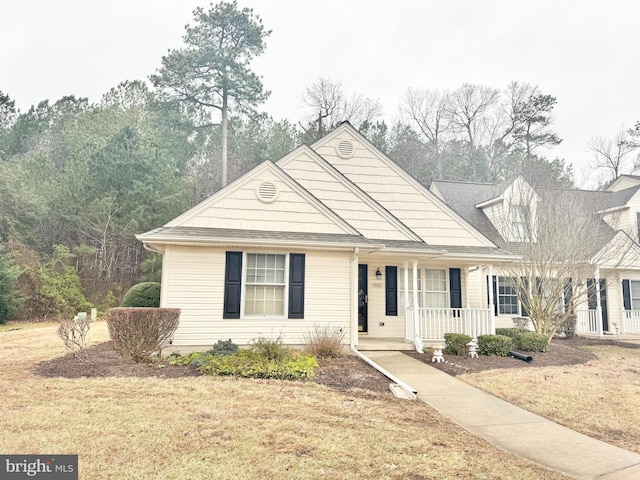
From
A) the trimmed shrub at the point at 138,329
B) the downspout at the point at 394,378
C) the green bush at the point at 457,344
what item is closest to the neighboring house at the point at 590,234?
the green bush at the point at 457,344

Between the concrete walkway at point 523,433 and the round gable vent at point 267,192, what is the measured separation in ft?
16.2

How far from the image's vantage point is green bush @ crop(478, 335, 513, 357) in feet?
33.0

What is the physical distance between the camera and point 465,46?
2322cm

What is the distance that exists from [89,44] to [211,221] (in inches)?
954

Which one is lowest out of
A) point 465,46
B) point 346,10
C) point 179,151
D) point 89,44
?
point 179,151

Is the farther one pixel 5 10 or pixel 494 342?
pixel 5 10

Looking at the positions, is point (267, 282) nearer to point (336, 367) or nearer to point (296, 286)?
point (296, 286)

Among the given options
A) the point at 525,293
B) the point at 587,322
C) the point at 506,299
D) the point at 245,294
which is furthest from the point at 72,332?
the point at 587,322

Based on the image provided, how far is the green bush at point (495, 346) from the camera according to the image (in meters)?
10.1

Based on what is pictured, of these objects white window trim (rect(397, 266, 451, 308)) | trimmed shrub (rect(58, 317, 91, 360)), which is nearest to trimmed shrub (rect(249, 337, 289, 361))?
trimmed shrub (rect(58, 317, 91, 360))

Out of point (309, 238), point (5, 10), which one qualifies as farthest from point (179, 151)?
point (309, 238)

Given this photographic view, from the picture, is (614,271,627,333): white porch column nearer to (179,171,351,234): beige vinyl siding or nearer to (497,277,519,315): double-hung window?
(497,277,519,315): double-hung window

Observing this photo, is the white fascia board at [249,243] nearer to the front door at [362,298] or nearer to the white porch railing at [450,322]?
the front door at [362,298]

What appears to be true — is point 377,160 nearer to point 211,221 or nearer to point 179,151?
point 211,221
